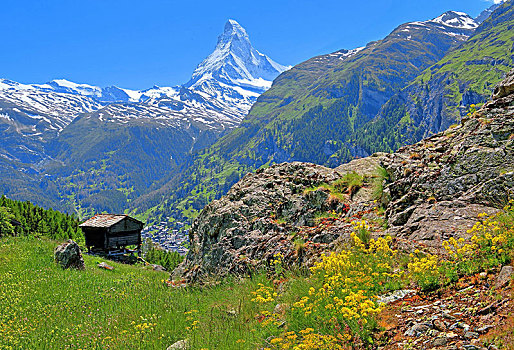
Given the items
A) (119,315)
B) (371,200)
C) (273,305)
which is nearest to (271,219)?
(371,200)

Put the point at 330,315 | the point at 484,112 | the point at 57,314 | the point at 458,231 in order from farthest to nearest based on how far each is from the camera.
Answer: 1. the point at 57,314
2. the point at 484,112
3. the point at 458,231
4. the point at 330,315

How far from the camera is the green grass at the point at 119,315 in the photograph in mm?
7980

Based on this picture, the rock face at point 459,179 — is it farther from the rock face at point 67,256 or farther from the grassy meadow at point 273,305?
the rock face at point 67,256

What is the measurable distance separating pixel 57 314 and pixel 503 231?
47.8ft

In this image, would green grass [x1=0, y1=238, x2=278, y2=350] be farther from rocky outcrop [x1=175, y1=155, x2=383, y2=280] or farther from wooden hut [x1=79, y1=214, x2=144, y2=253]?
wooden hut [x1=79, y1=214, x2=144, y2=253]

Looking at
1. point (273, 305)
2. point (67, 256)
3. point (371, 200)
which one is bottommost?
point (67, 256)

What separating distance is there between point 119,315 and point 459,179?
1220 cm

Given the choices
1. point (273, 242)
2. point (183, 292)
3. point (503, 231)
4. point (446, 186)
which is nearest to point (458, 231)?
point (503, 231)

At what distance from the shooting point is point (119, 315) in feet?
36.0

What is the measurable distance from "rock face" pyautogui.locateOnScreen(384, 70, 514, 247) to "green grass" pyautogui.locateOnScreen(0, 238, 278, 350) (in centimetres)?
534

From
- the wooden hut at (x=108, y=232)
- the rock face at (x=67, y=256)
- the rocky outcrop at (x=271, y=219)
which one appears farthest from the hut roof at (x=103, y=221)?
the rocky outcrop at (x=271, y=219)

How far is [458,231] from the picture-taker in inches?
316

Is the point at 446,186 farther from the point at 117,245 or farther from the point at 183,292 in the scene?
the point at 117,245

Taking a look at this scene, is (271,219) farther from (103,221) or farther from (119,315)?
(103,221)
